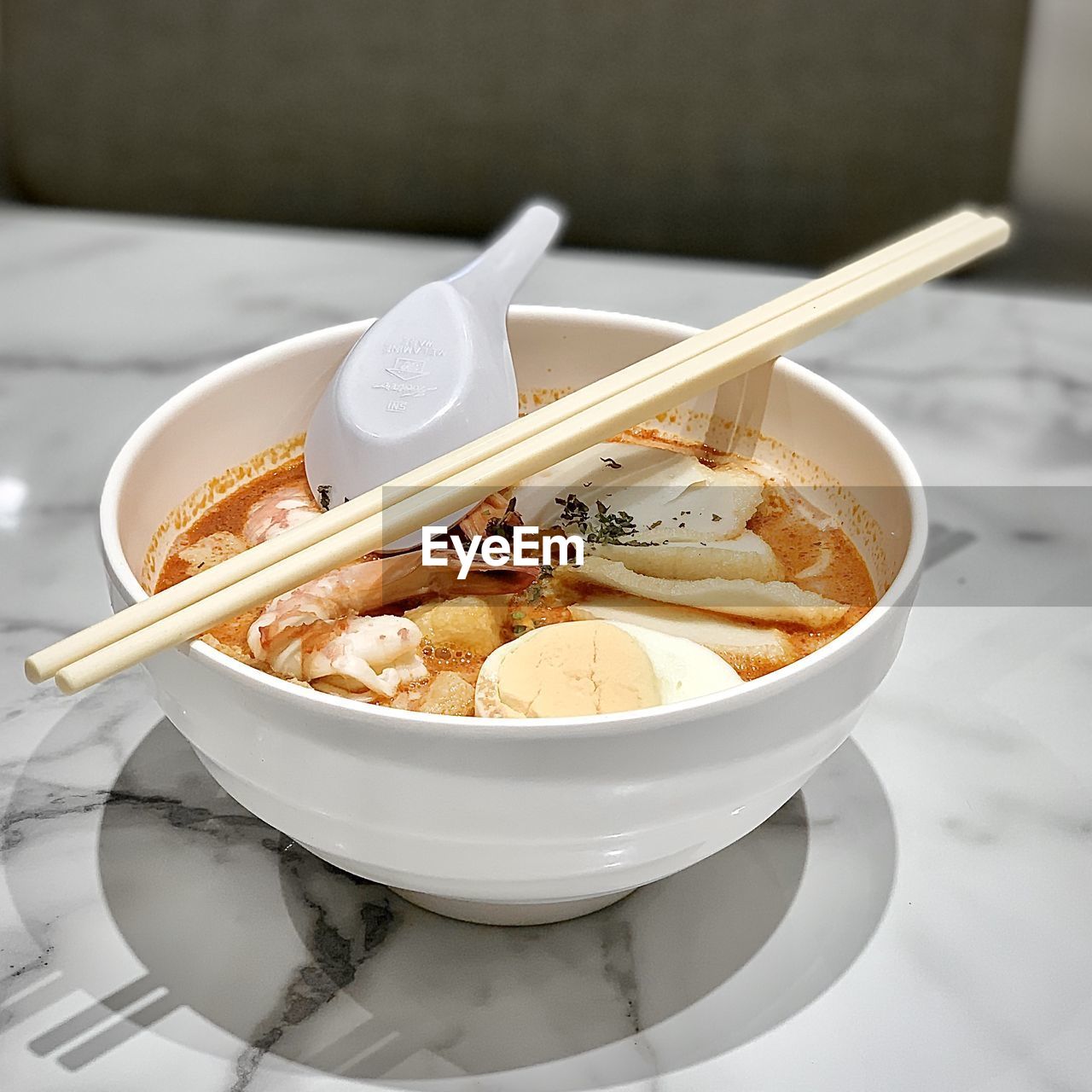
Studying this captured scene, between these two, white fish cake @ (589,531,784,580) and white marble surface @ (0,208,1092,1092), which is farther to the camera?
white fish cake @ (589,531,784,580)

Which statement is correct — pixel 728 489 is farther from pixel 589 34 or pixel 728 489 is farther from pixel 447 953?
pixel 589 34

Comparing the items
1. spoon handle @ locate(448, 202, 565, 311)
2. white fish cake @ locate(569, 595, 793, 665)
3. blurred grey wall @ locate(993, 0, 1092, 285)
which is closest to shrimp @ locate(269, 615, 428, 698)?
white fish cake @ locate(569, 595, 793, 665)

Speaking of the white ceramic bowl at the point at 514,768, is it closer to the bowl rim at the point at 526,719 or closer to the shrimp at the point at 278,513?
the bowl rim at the point at 526,719

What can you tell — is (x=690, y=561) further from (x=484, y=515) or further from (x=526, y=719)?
(x=526, y=719)

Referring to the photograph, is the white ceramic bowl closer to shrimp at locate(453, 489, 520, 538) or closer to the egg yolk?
the egg yolk

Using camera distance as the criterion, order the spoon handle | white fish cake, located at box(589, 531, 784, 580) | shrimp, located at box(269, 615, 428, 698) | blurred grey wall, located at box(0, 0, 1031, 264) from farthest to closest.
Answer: blurred grey wall, located at box(0, 0, 1031, 264), the spoon handle, white fish cake, located at box(589, 531, 784, 580), shrimp, located at box(269, 615, 428, 698)

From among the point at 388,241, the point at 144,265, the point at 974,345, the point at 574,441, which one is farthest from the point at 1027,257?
the point at 574,441
